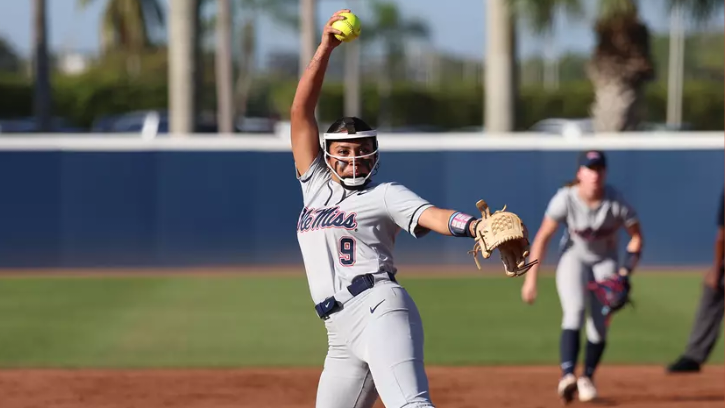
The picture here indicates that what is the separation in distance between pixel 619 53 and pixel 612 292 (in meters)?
15.0

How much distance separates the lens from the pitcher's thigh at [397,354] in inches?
204

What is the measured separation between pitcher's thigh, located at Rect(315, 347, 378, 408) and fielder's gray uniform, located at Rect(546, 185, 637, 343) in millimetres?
3796

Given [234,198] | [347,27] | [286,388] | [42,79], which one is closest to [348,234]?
[347,27]

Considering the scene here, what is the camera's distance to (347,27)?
5977 millimetres

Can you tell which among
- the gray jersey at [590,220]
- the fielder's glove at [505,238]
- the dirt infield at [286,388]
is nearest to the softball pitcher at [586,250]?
the gray jersey at [590,220]

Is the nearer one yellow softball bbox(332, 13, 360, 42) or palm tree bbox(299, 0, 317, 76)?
yellow softball bbox(332, 13, 360, 42)

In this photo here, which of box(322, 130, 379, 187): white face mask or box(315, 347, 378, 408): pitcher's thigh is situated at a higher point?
box(322, 130, 379, 187): white face mask

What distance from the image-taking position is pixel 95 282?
16.8 metres

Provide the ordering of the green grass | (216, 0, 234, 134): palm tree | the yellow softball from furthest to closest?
(216, 0, 234, 134): palm tree, the green grass, the yellow softball

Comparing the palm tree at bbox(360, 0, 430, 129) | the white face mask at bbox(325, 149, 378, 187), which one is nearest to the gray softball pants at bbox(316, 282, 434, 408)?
the white face mask at bbox(325, 149, 378, 187)

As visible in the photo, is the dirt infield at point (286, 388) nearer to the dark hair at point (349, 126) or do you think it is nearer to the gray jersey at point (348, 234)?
the gray jersey at point (348, 234)

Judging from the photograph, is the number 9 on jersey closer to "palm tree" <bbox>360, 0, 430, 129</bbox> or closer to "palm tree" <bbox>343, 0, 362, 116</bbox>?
"palm tree" <bbox>343, 0, 362, 116</bbox>

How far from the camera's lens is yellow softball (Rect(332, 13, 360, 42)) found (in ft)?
19.6

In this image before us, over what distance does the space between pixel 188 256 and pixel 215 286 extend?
1.87m
